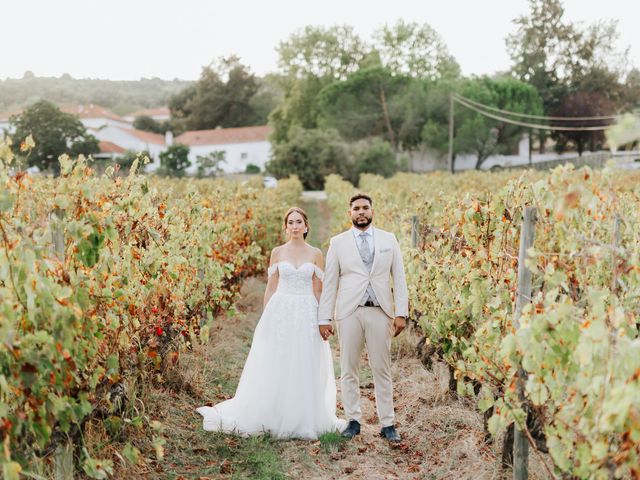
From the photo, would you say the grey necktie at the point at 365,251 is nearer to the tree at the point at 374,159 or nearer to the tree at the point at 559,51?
the tree at the point at 374,159

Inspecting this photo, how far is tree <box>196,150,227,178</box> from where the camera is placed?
61847 millimetres

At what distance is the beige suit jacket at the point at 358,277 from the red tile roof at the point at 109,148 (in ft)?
195

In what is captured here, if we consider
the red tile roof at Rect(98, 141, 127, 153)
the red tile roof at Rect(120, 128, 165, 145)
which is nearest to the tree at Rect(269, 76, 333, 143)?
the red tile roof at Rect(120, 128, 165, 145)

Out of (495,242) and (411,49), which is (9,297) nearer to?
(495,242)

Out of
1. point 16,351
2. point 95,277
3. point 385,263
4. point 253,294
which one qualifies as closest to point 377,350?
point 385,263

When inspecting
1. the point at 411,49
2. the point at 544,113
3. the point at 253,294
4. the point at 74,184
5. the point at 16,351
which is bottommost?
the point at 253,294

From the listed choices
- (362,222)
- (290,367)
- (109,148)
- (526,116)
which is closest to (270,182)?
(109,148)

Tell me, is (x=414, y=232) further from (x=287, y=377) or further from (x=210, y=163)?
(x=210, y=163)

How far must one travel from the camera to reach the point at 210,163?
6319cm

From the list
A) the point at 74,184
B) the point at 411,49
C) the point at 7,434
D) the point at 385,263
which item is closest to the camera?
the point at 7,434

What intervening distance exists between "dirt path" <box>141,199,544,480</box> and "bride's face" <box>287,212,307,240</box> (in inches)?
69.9

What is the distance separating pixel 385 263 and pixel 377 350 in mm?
719

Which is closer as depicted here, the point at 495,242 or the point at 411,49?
the point at 495,242

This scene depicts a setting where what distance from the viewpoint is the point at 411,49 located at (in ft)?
234
